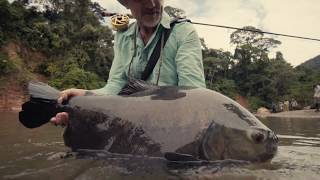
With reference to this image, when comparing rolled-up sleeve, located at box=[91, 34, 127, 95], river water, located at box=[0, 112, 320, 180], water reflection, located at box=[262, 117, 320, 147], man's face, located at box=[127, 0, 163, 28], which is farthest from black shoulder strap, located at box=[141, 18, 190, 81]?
water reflection, located at box=[262, 117, 320, 147]

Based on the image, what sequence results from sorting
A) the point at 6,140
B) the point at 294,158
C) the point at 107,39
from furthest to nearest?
1. the point at 107,39
2. the point at 6,140
3. the point at 294,158

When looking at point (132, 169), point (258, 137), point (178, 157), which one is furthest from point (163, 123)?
point (258, 137)

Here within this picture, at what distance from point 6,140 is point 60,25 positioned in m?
25.2

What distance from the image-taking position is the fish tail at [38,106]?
350 centimetres

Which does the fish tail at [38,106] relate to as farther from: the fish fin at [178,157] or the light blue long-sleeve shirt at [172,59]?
the fish fin at [178,157]

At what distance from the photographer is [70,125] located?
11.7ft

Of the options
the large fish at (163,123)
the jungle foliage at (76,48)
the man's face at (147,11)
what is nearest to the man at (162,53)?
the man's face at (147,11)

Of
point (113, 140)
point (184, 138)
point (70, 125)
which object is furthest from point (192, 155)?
point (70, 125)

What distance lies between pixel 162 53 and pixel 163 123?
0.92 m

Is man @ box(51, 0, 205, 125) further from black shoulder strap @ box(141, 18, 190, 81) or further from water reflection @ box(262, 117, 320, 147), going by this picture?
water reflection @ box(262, 117, 320, 147)

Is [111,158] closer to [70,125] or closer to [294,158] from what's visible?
[70,125]

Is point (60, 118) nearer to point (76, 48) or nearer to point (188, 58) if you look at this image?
point (188, 58)

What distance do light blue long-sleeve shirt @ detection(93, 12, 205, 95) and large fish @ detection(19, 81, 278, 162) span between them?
1.35ft

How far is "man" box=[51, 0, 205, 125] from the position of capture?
12.3 ft
